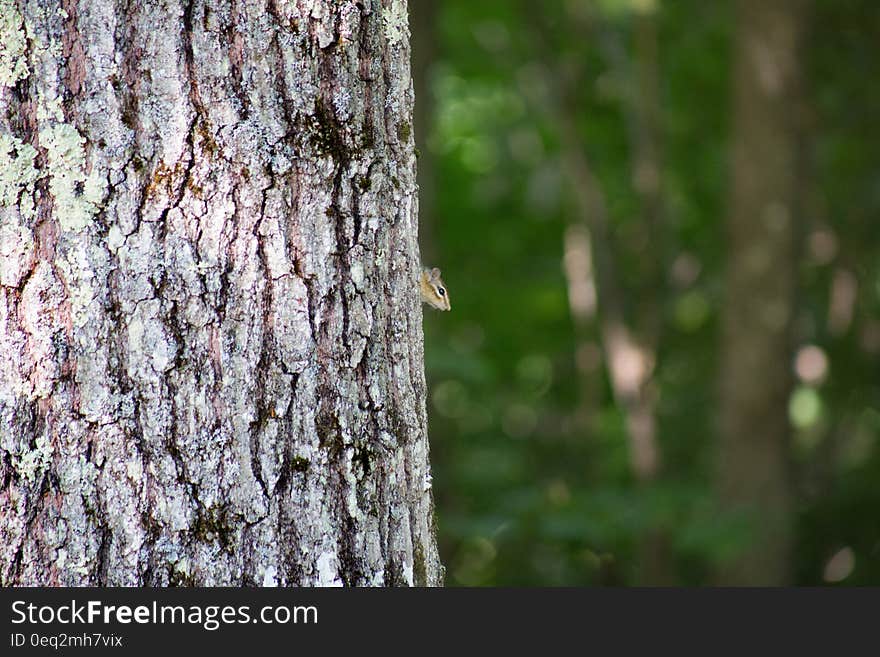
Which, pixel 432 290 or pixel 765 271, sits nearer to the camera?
pixel 432 290

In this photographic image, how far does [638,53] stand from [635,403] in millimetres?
2876

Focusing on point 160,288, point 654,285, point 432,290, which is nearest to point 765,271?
point 654,285

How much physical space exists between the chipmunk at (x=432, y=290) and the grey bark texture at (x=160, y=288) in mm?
854

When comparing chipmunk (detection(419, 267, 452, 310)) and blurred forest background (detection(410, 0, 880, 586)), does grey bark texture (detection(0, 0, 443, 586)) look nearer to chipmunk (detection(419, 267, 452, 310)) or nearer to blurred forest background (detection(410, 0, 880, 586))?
chipmunk (detection(419, 267, 452, 310))

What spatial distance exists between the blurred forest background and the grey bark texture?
136 inches

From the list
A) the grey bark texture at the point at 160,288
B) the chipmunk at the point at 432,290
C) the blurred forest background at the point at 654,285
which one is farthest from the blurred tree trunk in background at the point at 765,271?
the grey bark texture at the point at 160,288

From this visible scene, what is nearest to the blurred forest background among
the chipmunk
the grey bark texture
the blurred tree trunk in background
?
the blurred tree trunk in background

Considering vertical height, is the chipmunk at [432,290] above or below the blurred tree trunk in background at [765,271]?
below

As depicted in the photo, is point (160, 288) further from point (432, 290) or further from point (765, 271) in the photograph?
point (765, 271)

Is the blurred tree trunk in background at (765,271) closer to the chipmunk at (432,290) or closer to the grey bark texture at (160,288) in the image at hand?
the chipmunk at (432,290)

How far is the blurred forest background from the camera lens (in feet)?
23.3

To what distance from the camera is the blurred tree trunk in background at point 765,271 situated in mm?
7156

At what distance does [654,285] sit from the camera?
29.0 ft

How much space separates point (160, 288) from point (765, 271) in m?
6.23
